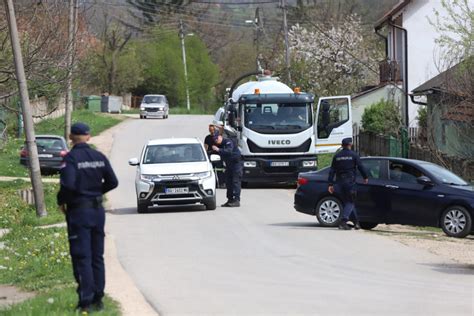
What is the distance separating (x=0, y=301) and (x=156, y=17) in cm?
9361

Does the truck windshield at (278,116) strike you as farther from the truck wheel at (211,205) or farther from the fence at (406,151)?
the truck wheel at (211,205)

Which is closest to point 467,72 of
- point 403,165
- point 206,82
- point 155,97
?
point 403,165

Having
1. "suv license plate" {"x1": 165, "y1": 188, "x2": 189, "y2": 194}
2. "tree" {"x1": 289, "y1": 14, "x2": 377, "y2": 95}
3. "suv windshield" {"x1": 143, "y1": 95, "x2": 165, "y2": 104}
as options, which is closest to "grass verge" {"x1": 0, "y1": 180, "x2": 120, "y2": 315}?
"suv license plate" {"x1": 165, "y1": 188, "x2": 189, "y2": 194}

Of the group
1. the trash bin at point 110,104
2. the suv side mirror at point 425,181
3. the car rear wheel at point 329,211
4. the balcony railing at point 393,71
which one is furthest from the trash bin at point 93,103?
the suv side mirror at point 425,181

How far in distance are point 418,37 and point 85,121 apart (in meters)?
25.4

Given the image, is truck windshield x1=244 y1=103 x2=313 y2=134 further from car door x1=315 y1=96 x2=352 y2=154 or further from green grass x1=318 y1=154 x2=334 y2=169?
green grass x1=318 y1=154 x2=334 y2=169

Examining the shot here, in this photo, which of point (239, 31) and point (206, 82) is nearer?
point (206, 82)

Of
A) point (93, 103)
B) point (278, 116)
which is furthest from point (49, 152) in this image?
point (93, 103)

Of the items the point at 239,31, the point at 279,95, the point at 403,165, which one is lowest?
the point at 403,165

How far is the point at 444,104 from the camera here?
3300 cm

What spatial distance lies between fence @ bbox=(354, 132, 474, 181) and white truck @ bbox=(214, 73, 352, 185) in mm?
3021

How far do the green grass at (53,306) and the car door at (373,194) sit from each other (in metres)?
9.89

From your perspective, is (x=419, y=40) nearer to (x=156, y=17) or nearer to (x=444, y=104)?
(x=444, y=104)

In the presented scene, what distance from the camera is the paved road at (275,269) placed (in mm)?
10742
